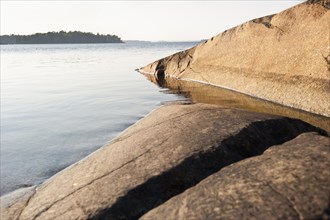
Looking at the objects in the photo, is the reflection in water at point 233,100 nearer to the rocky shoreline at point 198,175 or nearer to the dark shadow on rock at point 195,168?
the dark shadow on rock at point 195,168

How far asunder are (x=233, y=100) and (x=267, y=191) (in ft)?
25.0

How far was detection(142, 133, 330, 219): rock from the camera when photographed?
105 inches

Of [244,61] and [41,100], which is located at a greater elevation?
[244,61]

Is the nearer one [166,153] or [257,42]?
[166,153]

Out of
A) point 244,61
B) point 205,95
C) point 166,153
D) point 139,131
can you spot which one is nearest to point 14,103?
point 205,95

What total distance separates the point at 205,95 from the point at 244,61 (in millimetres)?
1637

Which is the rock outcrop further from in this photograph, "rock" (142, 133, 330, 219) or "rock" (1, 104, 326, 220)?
"rock" (142, 133, 330, 219)

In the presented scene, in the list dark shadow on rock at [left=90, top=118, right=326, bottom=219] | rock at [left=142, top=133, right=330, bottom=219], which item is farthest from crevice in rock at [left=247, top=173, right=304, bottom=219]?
dark shadow on rock at [left=90, top=118, right=326, bottom=219]

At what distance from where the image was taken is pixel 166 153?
13.5 feet

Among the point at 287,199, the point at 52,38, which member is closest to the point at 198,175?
the point at 287,199

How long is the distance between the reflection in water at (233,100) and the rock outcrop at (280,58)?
0.73 ft

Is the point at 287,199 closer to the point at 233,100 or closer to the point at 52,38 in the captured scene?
the point at 233,100

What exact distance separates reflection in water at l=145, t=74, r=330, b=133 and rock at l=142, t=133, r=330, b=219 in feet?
13.3

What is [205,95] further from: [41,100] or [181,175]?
[181,175]
